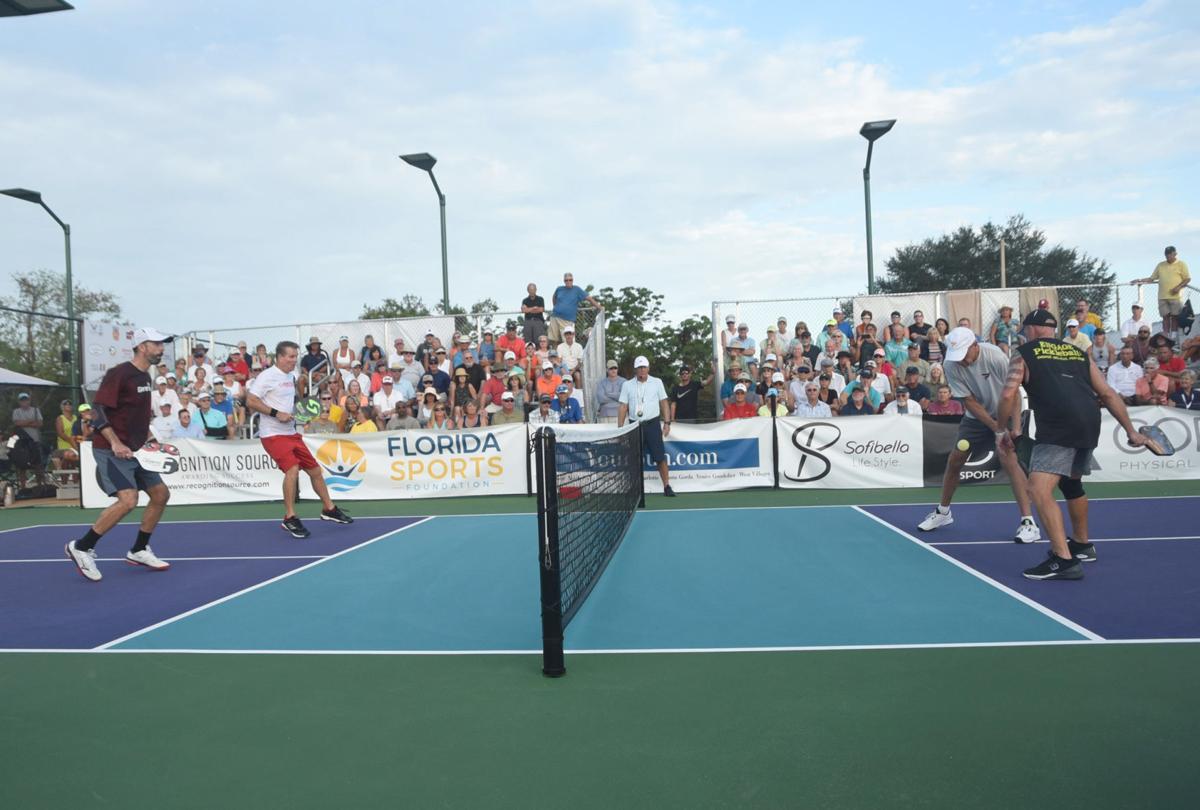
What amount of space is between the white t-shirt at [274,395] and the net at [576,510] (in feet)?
11.1

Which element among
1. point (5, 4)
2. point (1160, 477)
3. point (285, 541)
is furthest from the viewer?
point (1160, 477)

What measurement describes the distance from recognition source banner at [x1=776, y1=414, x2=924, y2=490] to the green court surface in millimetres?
8686

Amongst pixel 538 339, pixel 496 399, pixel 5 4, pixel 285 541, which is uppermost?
pixel 5 4

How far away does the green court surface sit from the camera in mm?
2994

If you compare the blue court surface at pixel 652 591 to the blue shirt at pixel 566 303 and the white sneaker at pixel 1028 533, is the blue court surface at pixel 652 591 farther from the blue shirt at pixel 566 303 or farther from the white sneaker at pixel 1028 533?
the blue shirt at pixel 566 303

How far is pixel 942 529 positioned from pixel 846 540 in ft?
3.82

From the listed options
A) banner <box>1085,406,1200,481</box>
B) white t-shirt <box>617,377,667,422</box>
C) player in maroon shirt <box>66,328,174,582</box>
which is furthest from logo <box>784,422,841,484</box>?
player in maroon shirt <box>66,328,174,582</box>

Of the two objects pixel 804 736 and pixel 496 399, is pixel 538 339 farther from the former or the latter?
pixel 804 736

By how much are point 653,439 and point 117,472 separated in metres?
6.99

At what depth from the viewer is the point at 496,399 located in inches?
603

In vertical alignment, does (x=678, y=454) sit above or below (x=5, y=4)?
below

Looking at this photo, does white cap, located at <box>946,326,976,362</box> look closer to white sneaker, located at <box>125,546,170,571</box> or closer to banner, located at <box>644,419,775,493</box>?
banner, located at <box>644,419,775,493</box>

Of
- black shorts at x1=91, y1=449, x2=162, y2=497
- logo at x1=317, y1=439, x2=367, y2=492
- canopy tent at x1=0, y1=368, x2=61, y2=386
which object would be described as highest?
canopy tent at x1=0, y1=368, x2=61, y2=386

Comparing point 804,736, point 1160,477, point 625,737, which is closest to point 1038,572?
point 804,736
